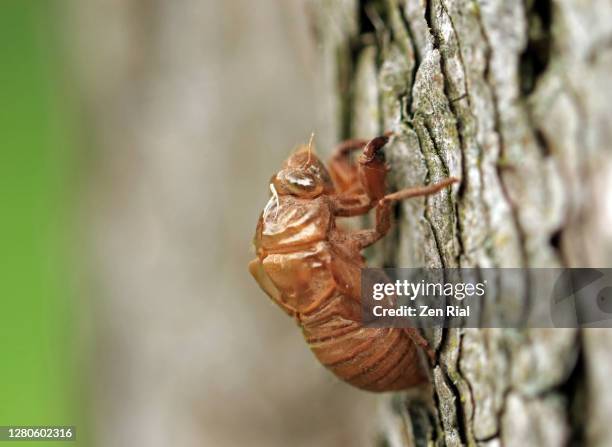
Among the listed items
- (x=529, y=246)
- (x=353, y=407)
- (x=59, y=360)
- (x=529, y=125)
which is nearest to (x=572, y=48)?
(x=529, y=125)

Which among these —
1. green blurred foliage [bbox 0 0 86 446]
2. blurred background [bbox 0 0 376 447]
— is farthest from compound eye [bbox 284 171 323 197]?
green blurred foliage [bbox 0 0 86 446]

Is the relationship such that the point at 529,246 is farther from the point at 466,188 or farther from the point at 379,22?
the point at 379,22

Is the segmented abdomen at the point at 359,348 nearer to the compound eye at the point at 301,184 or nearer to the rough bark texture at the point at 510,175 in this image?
the rough bark texture at the point at 510,175

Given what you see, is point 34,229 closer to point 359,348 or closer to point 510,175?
point 359,348

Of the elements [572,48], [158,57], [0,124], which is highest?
[0,124]

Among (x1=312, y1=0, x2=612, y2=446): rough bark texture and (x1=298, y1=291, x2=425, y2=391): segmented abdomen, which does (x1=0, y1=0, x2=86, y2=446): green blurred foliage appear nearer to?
(x1=298, y1=291, x2=425, y2=391): segmented abdomen

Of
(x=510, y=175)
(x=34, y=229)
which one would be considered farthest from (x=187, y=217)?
(x=510, y=175)

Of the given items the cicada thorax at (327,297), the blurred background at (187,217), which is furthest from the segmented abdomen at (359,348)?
the blurred background at (187,217)
